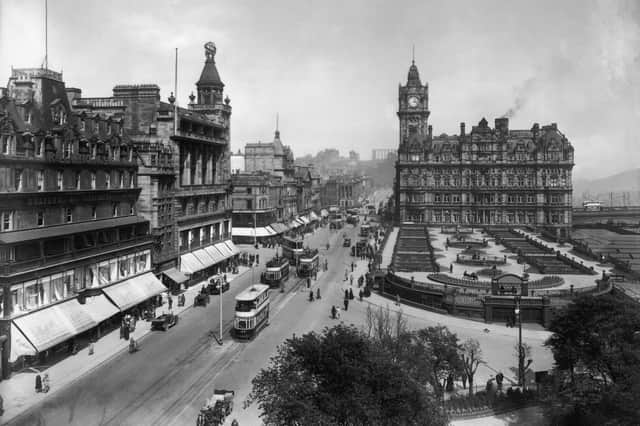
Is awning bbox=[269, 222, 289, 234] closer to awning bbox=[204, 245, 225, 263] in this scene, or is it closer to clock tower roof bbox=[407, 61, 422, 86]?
awning bbox=[204, 245, 225, 263]

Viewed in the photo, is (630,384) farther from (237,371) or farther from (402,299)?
(402,299)

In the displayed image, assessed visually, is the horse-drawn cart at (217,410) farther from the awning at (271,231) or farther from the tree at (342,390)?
the awning at (271,231)

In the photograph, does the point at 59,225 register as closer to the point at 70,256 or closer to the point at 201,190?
the point at 70,256

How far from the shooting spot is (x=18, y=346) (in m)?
31.6

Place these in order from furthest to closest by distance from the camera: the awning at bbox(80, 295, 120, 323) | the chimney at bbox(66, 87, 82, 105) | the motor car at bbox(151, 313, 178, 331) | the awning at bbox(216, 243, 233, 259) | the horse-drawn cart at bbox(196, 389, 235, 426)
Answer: the awning at bbox(216, 243, 233, 259) < the chimney at bbox(66, 87, 82, 105) < the motor car at bbox(151, 313, 178, 331) < the awning at bbox(80, 295, 120, 323) < the horse-drawn cart at bbox(196, 389, 235, 426)

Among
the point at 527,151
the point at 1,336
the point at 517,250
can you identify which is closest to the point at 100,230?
the point at 1,336

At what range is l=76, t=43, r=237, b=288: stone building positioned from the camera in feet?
175

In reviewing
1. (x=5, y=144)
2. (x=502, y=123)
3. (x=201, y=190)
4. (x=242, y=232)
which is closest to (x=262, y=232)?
(x=242, y=232)

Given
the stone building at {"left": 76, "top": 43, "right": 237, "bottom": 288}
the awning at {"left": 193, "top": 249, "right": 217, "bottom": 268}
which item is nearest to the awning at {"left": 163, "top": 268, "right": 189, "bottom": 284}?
the stone building at {"left": 76, "top": 43, "right": 237, "bottom": 288}

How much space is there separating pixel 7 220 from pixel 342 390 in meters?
26.5

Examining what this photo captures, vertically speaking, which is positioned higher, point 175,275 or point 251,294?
point 251,294

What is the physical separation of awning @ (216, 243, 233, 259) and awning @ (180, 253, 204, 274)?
6.99 m

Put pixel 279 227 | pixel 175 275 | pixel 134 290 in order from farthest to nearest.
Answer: pixel 279 227 → pixel 175 275 → pixel 134 290

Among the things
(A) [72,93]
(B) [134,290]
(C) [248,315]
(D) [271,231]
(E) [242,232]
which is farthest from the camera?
(D) [271,231]
